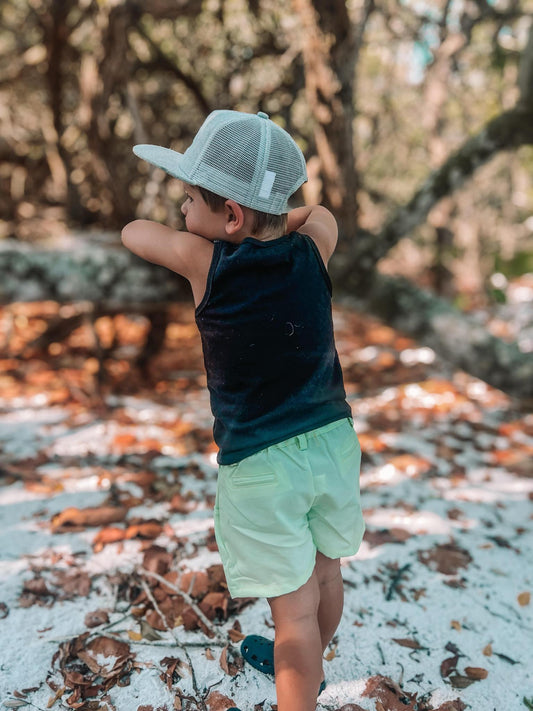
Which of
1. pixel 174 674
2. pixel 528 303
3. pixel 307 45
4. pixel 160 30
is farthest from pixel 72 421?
pixel 528 303

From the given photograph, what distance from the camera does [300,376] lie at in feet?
4.76

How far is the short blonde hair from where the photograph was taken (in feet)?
4.57

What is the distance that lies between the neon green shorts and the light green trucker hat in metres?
0.58

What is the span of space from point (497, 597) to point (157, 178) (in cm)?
293

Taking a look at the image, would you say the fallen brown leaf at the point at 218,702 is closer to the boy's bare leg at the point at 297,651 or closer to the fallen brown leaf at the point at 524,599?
the boy's bare leg at the point at 297,651

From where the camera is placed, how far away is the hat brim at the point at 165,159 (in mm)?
1370

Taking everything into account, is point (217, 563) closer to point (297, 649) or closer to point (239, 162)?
point (297, 649)

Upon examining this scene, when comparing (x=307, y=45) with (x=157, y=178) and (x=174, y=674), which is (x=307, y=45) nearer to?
(x=157, y=178)

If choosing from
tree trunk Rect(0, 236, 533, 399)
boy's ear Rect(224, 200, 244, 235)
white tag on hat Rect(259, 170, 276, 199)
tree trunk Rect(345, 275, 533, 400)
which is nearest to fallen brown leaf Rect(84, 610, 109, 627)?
boy's ear Rect(224, 200, 244, 235)

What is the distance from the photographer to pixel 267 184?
135cm

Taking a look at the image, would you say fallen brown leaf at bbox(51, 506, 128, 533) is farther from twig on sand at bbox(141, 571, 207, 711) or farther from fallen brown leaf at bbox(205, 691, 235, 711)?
fallen brown leaf at bbox(205, 691, 235, 711)

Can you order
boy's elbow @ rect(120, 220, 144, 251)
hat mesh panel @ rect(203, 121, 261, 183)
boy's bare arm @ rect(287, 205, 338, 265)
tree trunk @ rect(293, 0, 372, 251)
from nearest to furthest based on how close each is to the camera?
hat mesh panel @ rect(203, 121, 261, 183)
boy's elbow @ rect(120, 220, 144, 251)
boy's bare arm @ rect(287, 205, 338, 265)
tree trunk @ rect(293, 0, 372, 251)

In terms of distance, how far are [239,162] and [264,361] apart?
1.49ft

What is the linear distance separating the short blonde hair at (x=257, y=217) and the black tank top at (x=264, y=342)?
0.04 metres
